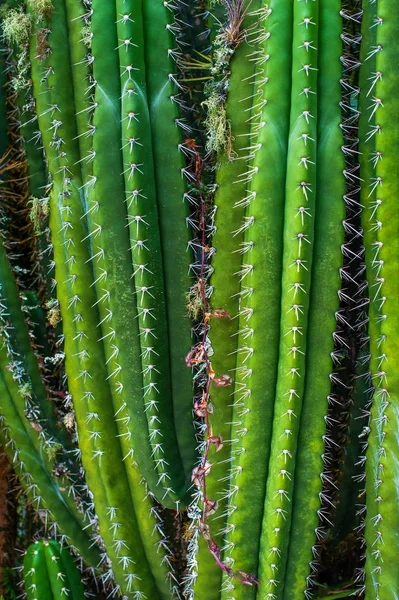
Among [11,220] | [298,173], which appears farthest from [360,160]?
[11,220]

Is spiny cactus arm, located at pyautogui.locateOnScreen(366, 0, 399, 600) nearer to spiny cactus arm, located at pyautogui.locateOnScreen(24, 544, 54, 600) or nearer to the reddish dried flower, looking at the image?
the reddish dried flower

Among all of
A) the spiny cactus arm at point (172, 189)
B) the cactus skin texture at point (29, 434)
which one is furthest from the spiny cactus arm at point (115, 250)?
the cactus skin texture at point (29, 434)

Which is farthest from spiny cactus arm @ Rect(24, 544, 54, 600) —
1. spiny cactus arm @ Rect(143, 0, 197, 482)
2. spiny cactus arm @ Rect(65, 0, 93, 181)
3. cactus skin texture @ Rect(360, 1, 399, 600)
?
spiny cactus arm @ Rect(65, 0, 93, 181)

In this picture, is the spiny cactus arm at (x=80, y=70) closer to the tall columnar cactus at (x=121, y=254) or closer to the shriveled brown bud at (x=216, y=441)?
the tall columnar cactus at (x=121, y=254)

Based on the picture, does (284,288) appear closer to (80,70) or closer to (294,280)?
(294,280)

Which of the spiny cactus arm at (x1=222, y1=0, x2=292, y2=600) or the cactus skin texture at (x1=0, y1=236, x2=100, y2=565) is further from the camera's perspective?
the cactus skin texture at (x1=0, y1=236, x2=100, y2=565)

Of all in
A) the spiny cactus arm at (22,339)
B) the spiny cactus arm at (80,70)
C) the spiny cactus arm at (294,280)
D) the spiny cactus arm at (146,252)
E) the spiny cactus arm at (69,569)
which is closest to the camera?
the spiny cactus arm at (294,280)
